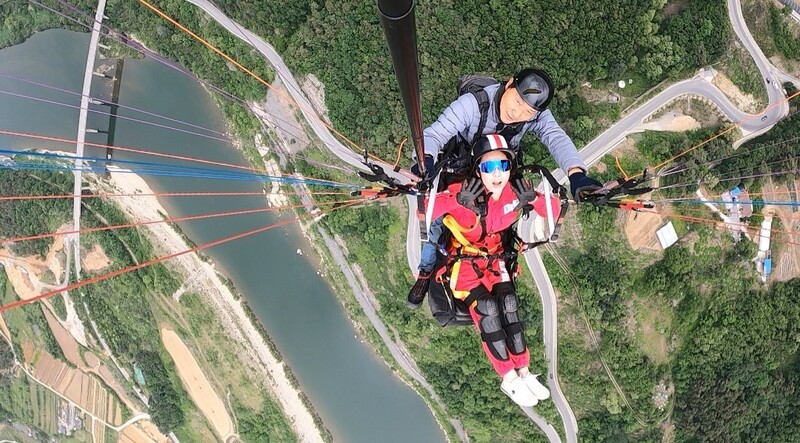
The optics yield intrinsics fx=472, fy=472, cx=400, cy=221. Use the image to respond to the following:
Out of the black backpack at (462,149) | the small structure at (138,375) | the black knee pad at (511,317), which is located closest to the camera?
the black backpack at (462,149)

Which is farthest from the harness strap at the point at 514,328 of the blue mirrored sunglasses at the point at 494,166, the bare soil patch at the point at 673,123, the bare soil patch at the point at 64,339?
the bare soil patch at the point at 64,339

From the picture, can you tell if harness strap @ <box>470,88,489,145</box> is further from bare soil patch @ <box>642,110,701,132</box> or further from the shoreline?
the shoreline

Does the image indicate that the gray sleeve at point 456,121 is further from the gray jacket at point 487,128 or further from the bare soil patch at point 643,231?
the bare soil patch at point 643,231

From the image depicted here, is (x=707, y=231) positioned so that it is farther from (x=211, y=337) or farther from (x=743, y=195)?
(x=211, y=337)

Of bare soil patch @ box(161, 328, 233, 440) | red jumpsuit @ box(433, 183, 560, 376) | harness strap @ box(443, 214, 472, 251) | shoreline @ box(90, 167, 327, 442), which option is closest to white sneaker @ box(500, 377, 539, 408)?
red jumpsuit @ box(433, 183, 560, 376)

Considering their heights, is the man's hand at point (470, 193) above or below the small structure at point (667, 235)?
below

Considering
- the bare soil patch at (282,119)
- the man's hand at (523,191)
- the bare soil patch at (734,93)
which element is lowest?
the man's hand at (523,191)

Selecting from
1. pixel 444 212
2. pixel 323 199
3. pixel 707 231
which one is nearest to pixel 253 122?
pixel 323 199
